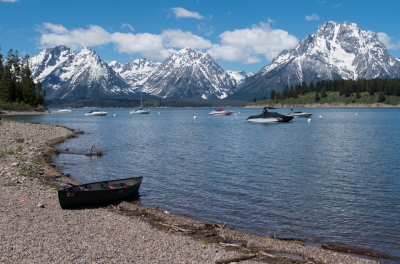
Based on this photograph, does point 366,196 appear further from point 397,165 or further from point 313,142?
point 313,142

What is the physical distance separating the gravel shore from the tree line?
134 metres

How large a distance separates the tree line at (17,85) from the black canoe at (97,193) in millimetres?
129414

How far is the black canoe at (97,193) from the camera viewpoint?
2167 cm

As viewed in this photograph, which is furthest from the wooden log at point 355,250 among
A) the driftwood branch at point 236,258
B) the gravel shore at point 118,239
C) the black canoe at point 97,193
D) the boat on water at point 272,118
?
the boat on water at point 272,118

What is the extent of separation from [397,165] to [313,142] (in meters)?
24.0

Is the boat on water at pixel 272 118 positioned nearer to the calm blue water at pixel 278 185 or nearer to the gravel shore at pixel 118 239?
the calm blue water at pixel 278 185

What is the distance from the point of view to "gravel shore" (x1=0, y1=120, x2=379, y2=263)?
1423cm

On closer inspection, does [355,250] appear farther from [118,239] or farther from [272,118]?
[272,118]

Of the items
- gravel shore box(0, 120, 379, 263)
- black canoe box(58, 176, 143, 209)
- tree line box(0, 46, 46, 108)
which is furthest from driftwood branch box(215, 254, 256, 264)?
tree line box(0, 46, 46, 108)

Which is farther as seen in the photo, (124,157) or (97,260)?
(124,157)

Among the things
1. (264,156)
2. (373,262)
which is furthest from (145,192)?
(264,156)

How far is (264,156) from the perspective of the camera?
47500mm

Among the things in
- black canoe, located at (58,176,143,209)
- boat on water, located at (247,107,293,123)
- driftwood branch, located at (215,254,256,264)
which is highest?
boat on water, located at (247,107,293,123)

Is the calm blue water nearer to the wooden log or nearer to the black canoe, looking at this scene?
the wooden log
